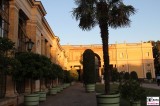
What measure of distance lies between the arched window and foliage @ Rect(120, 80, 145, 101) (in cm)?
761

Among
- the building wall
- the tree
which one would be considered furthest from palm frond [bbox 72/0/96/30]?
the building wall

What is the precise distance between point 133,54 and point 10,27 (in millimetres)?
76878

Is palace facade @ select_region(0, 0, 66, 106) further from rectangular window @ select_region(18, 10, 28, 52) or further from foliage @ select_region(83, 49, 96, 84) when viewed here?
foliage @ select_region(83, 49, 96, 84)

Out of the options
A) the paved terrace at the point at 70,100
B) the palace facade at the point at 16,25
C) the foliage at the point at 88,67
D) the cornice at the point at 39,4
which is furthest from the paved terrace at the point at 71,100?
the cornice at the point at 39,4

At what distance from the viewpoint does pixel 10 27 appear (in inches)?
684

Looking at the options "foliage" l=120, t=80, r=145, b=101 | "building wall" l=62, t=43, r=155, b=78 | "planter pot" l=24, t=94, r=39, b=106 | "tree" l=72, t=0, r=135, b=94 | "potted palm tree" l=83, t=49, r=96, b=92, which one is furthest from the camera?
"building wall" l=62, t=43, r=155, b=78

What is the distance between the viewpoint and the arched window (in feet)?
53.6

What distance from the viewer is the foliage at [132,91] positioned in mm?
13508

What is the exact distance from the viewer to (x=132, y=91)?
1356 cm

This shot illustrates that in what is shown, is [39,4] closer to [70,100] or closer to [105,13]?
[70,100]

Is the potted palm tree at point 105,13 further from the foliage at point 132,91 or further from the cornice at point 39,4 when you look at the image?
the cornice at point 39,4

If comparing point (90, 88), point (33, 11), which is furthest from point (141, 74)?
point (33, 11)

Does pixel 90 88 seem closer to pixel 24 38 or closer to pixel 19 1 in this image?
pixel 24 38

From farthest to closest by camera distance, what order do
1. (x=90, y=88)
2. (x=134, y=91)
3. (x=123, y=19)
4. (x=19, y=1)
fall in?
1. (x=90, y=88)
2. (x=19, y=1)
3. (x=123, y=19)
4. (x=134, y=91)
